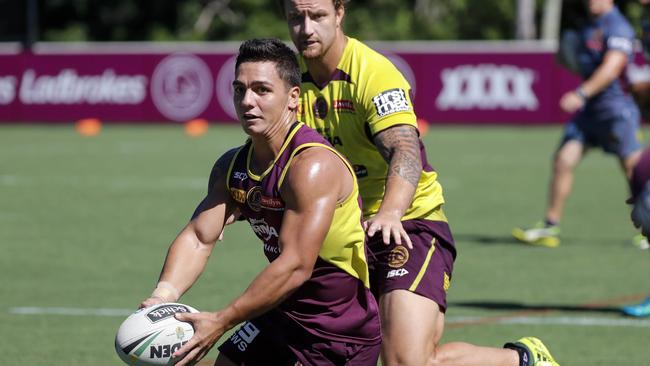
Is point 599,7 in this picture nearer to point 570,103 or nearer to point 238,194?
point 570,103

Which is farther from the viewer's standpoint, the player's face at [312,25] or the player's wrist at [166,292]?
the player's face at [312,25]

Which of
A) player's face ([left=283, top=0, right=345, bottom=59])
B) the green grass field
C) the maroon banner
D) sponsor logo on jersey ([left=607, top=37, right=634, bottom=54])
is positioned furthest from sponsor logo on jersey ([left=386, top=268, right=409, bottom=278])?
the maroon banner

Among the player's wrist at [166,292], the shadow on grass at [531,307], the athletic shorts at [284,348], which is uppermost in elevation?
the player's wrist at [166,292]

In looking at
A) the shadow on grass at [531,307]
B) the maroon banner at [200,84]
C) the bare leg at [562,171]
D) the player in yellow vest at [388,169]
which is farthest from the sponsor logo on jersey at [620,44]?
the maroon banner at [200,84]

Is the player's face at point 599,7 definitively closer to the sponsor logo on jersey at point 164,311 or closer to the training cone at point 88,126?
the sponsor logo on jersey at point 164,311

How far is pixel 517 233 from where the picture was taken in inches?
505

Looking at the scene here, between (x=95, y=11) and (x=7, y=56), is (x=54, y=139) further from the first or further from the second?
(x=95, y=11)

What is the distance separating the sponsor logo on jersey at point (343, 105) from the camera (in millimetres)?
6586

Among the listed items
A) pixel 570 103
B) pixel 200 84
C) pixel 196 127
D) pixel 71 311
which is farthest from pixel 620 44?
pixel 200 84

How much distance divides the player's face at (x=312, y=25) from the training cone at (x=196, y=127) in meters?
20.2

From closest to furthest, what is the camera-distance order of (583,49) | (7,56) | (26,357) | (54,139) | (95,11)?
(26,357) → (583,49) → (54,139) → (7,56) → (95,11)

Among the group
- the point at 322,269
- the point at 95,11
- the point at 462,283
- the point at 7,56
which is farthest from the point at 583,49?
the point at 95,11

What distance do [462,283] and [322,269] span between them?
5.10m

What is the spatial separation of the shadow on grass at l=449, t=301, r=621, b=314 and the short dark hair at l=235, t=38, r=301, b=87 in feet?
14.6
